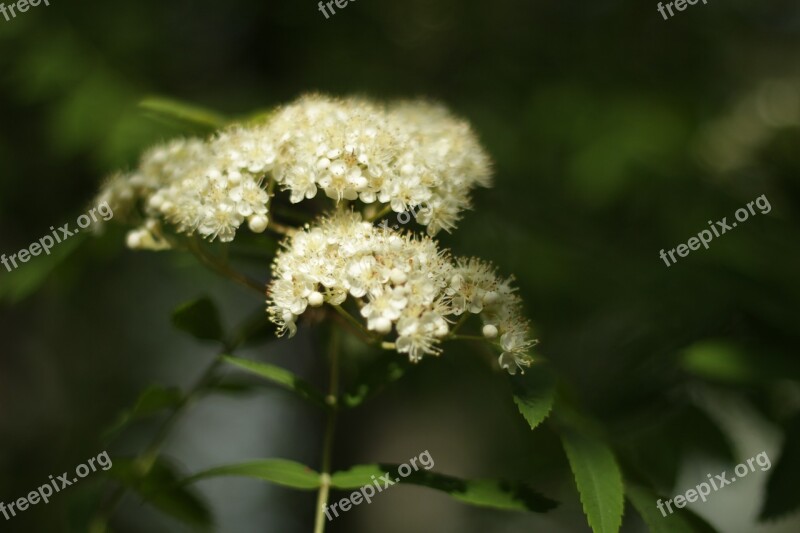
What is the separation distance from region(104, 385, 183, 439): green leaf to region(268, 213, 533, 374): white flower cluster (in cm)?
40

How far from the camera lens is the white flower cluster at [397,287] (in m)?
1.47

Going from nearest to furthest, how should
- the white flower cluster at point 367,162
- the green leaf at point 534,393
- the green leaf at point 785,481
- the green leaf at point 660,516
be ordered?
the green leaf at point 534,393
the green leaf at point 660,516
the white flower cluster at point 367,162
the green leaf at point 785,481

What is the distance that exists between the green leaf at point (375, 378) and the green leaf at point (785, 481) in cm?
100

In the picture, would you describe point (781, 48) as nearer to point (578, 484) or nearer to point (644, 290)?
point (644, 290)

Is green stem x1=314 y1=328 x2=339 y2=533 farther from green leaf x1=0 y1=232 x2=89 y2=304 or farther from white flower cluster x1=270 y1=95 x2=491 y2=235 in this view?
green leaf x1=0 y1=232 x2=89 y2=304

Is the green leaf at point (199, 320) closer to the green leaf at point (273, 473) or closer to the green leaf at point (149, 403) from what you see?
the green leaf at point (149, 403)

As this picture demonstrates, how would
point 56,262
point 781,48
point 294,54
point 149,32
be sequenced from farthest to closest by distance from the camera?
point 781,48 < point 294,54 < point 149,32 < point 56,262

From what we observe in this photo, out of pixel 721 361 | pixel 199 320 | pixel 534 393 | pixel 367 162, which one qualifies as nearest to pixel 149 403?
pixel 199 320

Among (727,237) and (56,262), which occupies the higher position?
(56,262)

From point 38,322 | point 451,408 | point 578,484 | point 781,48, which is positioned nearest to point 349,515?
point 451,408

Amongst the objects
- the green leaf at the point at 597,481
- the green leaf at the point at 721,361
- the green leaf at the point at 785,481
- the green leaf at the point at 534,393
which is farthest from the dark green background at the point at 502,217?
the green leaf at the point at 534,393

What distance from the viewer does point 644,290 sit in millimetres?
2551

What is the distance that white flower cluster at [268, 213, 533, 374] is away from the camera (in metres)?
1.47

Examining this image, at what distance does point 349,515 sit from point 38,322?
2.18 metres
